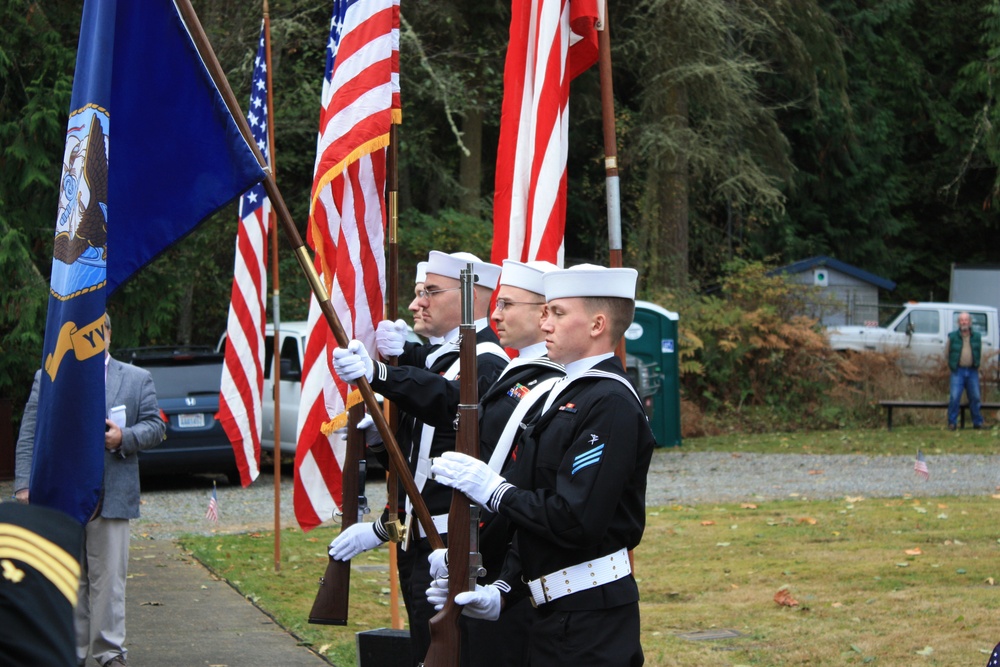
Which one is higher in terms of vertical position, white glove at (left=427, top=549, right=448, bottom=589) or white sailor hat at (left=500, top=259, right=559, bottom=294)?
white sailor hat at (left=500, top=259, right=559, bottom=294)

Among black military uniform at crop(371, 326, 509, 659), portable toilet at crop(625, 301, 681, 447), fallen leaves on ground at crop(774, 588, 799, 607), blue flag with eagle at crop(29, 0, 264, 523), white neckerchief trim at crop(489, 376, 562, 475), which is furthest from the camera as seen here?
portable toilet at crop(625, 301, 681, 447)

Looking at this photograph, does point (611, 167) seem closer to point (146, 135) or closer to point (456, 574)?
point (146, 135)

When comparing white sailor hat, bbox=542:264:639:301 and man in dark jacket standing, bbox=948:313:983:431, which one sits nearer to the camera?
white sailor hat, bbox=542:264:639:301

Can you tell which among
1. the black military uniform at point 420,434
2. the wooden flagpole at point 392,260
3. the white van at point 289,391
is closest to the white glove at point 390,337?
the wooden flagpole at point 392,260

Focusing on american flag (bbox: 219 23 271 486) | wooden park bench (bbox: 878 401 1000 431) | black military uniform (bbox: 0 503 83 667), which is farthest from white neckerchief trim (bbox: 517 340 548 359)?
wooden park bench (bbox: 878 401 1000 431)

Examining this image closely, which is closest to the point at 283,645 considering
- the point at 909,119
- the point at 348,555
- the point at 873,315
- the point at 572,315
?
the point at 348,555

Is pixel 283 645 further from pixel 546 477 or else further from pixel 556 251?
pixel 546 477

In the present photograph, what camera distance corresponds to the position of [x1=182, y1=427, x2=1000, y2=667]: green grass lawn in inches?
285

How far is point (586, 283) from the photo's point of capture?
4.01 m

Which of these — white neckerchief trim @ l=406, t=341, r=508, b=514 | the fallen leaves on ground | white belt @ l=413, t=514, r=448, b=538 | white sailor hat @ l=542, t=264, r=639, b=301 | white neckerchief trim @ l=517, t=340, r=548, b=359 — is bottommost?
the fallen leaves on ground

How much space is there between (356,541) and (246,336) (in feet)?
17.1

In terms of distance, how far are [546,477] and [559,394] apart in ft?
0.86

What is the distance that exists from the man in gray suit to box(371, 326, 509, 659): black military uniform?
6.30 feet

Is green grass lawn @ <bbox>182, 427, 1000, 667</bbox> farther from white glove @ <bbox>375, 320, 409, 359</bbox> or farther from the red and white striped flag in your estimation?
the red and white striped flag
